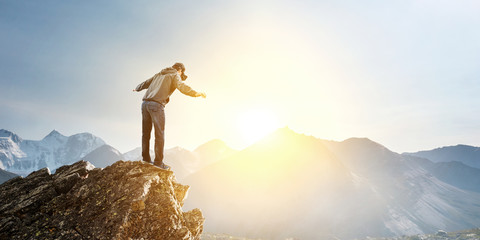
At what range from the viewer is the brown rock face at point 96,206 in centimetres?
564

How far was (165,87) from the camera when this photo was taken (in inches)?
345

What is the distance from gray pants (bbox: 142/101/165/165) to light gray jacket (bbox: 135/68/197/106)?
29 cm

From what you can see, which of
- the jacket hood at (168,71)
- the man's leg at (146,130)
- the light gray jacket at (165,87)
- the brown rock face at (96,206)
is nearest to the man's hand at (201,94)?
the light gray jacket at (165,87)

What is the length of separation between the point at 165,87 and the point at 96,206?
499 centimetres

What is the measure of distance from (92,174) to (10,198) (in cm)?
258

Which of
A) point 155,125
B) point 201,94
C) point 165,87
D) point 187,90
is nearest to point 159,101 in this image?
point 165,87

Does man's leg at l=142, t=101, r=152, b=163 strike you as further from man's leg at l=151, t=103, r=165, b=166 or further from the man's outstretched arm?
the man's outstretched arm

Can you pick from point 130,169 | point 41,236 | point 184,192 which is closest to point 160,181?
point 130,169

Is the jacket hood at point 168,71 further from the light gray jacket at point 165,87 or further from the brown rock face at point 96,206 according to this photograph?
the brown rock face at point 96,206

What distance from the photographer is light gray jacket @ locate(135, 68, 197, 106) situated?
8.43 metres

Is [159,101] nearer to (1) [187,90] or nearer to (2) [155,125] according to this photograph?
(2) [155,125]

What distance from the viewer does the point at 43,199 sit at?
665cm

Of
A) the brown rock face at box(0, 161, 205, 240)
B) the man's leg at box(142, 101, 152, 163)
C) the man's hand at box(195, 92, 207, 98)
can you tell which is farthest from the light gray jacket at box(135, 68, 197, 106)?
the brown rock face at box(0, 161, 205, 240)

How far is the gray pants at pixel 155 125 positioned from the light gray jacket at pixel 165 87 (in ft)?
0.96
